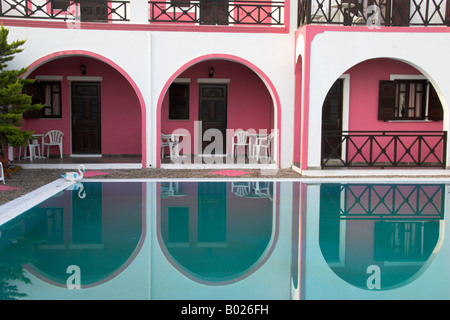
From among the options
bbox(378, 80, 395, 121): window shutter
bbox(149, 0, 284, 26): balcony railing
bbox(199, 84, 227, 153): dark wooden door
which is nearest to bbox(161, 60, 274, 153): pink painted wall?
bbox(199, 84, 227, 153): dark wooden door

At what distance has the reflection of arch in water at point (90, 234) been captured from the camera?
15.2 feet

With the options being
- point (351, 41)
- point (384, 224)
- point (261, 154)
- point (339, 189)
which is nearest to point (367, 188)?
point (339, 189)

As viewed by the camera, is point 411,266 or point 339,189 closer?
point 411,266

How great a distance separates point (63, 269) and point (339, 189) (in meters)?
6.14

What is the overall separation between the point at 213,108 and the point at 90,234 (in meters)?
8.57

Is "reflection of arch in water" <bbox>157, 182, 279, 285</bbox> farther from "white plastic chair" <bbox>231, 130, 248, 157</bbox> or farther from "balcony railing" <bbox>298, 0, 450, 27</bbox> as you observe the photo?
"balcony railing" <bbox>298, 0, 450, 27</bbox>

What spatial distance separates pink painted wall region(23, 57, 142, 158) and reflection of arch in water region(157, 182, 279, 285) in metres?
5.57

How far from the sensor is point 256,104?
14.1 metres

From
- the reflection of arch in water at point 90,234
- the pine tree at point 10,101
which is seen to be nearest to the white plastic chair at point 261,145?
the reflection of arch in water at point 90,234

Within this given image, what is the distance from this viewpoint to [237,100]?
1405cm

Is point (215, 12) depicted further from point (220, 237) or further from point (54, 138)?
point (220, 237)
